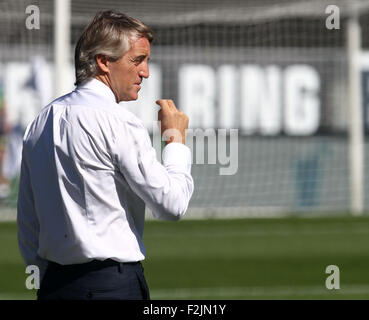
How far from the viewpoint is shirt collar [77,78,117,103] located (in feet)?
9.84

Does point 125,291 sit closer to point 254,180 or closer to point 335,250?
point 335,250

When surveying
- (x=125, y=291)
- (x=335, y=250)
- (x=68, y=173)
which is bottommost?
(x=335, y=250)

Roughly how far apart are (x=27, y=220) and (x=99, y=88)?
45cm

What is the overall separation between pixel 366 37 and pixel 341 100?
1.28m

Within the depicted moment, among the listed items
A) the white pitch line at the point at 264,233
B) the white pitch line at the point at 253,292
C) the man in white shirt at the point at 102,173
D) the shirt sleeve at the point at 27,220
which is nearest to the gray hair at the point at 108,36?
the man in white shirt at the point at 102,173

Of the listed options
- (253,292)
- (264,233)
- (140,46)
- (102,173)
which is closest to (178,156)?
(102,173)

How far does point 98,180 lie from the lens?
114 inches

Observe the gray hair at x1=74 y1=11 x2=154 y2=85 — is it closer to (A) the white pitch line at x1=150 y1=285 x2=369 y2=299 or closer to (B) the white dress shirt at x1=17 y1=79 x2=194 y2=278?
(B) the white dress shirt at x1=17 y1=79 x2=194 y2=278

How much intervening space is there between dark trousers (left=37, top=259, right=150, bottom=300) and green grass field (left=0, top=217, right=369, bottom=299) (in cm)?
497

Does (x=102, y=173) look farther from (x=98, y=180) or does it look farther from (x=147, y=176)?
(x=147, y=176)

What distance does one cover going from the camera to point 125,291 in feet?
9.71

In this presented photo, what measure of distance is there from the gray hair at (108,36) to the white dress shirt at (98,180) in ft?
0.32

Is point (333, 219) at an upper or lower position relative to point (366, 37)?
lower
